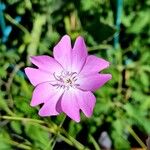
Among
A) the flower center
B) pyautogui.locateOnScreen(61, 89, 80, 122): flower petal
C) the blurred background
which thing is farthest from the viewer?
the blurred background

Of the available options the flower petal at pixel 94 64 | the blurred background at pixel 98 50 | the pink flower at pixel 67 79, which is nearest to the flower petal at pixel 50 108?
the pink flower at pixel 67 79

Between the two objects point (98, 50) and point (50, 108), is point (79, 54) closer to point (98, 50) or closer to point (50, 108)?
point (50, 108)

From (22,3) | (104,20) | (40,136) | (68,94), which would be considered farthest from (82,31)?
(68,94)

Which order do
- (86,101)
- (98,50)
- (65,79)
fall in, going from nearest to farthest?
1. (86,101)
2. (65,79)
3. (98,50)

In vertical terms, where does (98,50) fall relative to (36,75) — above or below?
below

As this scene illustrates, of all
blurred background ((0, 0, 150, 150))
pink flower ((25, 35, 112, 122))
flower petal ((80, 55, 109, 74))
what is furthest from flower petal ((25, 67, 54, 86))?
blurred background ((0, 0, 150, 150))

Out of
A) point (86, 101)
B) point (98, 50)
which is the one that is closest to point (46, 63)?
point (86, 101)

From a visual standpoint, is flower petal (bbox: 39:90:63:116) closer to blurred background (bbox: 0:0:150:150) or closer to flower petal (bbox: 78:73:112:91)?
flower petal (bbox: 78:73:112:91)
